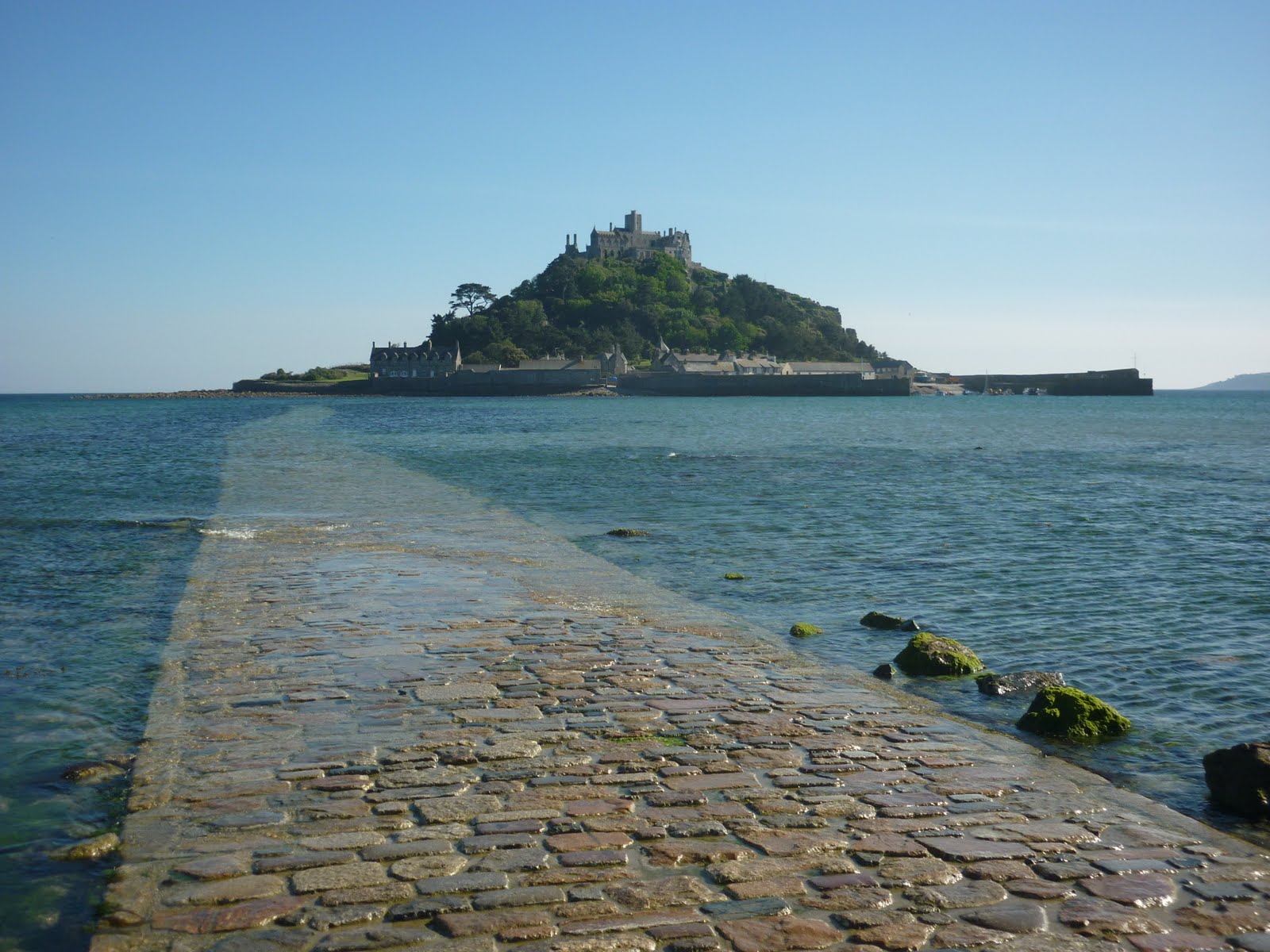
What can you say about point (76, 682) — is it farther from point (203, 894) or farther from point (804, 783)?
point (804, 783)

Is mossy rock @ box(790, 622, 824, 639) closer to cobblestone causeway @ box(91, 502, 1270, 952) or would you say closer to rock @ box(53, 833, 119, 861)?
cobblestone causeway @ box(91, 502, 1270, 952)

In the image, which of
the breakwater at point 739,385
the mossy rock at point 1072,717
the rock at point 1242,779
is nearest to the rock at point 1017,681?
the mossy rock at point 1072,717

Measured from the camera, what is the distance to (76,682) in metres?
8.76

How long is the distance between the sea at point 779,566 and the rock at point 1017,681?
174mm

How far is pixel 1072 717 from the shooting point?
25.9ft

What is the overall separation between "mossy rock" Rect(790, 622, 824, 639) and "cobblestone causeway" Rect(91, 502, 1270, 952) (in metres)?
1.49

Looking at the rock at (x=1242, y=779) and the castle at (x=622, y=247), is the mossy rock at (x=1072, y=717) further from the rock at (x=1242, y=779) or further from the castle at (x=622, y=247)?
the castle at (x=622, y=247)

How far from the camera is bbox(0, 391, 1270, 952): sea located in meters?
7.28

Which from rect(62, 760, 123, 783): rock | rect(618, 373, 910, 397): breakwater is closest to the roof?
rect(618, 373, 910, 397): breakwater

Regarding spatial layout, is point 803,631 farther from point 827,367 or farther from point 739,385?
point 827,367

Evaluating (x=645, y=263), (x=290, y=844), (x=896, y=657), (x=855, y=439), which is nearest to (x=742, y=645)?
(x=896, y=657)

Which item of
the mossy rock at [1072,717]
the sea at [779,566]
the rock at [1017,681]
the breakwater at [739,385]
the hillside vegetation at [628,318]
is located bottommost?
the sea at [779,566]

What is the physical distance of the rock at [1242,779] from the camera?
6285 millimetres

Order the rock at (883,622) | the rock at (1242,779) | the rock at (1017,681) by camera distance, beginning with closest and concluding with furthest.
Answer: the rock at (1242,779), the rock at (1017,681), the rock at (883,622)
